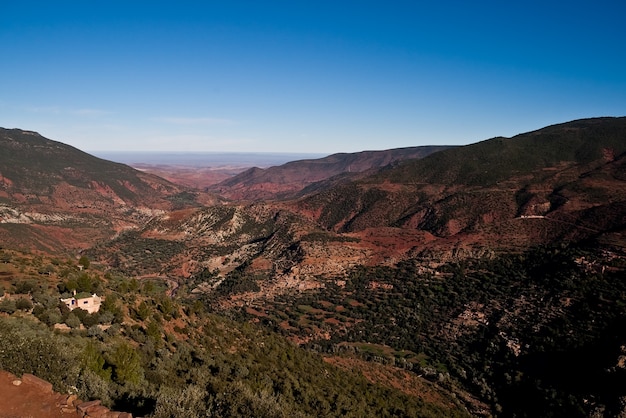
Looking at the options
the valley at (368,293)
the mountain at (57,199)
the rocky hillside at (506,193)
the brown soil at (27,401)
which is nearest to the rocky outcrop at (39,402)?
the brown soil at (27,401)

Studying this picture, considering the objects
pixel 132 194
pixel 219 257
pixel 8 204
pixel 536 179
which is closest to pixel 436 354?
pixel 219 257

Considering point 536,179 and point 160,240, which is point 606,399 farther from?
point 160,240

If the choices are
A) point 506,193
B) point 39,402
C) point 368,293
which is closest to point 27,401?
point 39,402

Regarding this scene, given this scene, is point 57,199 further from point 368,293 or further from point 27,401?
point 27,401

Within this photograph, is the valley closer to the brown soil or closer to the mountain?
the brown soil

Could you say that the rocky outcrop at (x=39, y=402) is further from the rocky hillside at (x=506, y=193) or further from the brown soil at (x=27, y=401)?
the rocky hillside at (x=506, y=193)
